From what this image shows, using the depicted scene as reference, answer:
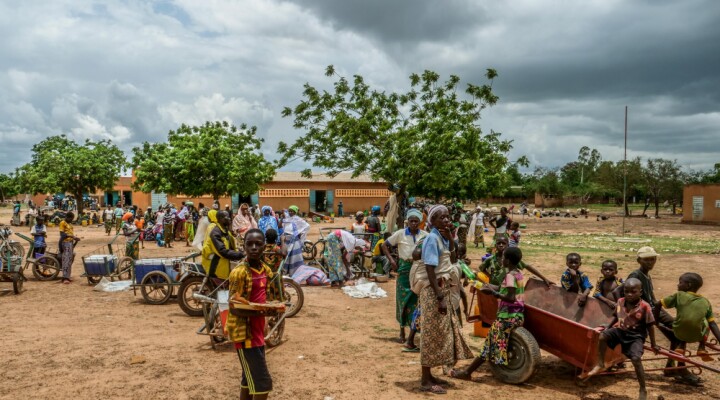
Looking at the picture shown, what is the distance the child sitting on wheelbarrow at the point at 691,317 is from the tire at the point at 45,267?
11755 millimetres

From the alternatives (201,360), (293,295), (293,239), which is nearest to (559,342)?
(201,360)

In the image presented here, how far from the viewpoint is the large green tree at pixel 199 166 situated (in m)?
25.7

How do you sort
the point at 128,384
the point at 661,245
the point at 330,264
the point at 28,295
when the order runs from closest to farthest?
the point at 128,384, the point at 28,295, the point at 330,264, the point at 661,245

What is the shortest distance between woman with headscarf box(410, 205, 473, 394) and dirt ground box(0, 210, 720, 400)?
34 centimetres

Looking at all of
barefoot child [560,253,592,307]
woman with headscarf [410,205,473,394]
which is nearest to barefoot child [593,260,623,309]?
barefoot child [560,253,592,307]

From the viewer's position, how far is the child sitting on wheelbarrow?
5.28 m

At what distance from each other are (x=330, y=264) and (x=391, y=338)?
14.7 feet

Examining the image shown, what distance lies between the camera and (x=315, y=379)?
223 inches

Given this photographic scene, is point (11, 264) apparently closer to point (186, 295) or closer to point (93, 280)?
point (93, 280)

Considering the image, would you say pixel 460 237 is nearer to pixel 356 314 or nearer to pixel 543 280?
pixel 356 314

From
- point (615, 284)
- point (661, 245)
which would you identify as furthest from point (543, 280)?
point (661, 245)

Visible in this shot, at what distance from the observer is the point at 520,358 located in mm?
5320

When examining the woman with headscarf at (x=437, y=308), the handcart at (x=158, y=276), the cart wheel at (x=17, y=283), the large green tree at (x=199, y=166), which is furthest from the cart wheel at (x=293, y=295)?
the large green tree at (x=199, y=166)

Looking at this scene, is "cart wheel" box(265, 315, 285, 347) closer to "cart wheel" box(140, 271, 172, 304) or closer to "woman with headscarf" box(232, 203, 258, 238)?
"cart wheel" box(140, 271, 172, 304)
